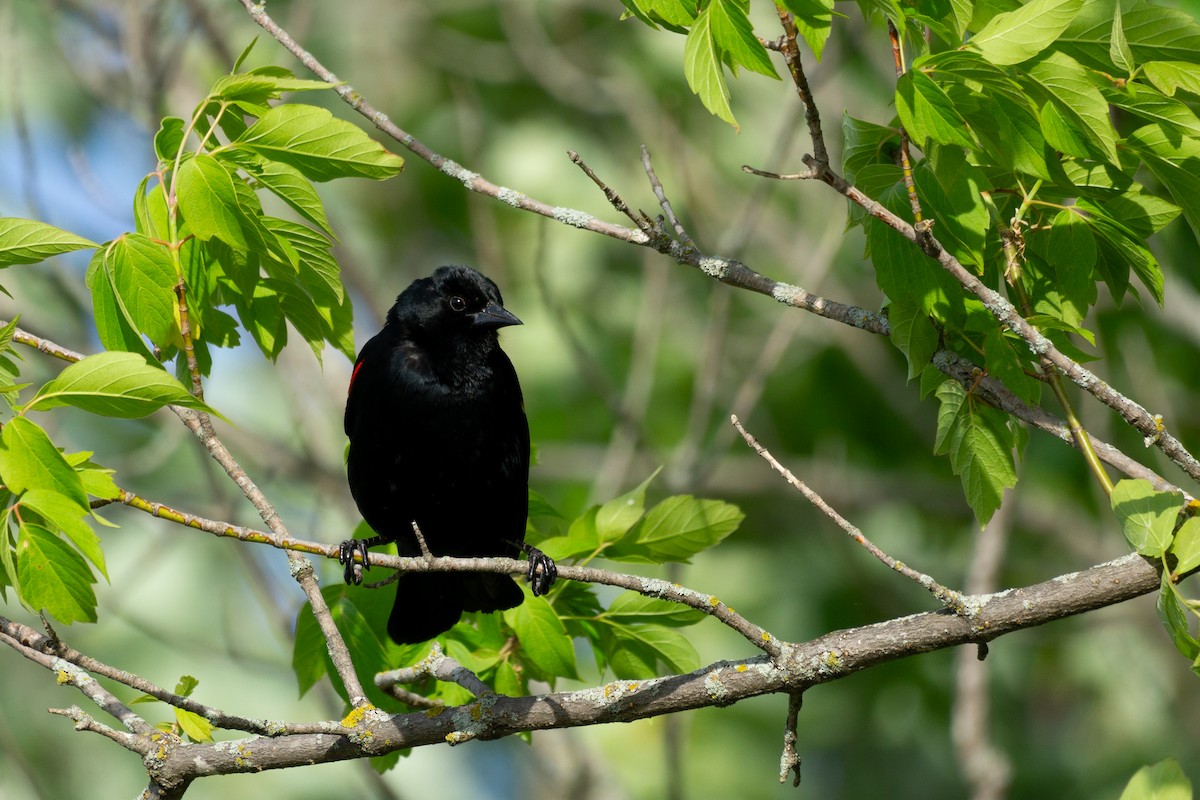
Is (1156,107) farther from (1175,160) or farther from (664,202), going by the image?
(664,202)

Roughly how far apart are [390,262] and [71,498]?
294 inches

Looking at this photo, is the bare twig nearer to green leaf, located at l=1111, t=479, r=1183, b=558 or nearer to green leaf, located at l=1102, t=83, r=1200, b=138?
green leaf, located at l=1111, t=479, r=1183, b=558

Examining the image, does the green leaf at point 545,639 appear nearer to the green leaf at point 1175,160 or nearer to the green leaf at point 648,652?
the green leaf at point 648,652

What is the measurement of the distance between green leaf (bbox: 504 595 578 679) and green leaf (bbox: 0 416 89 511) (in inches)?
44.9

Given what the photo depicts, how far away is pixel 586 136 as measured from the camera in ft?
30.2

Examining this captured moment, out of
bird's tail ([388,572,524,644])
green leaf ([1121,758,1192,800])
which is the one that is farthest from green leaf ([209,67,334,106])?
green leaf ([1121,758,1192,800])

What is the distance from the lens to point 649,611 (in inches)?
111

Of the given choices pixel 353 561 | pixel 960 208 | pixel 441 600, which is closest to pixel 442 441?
pixel 441 600

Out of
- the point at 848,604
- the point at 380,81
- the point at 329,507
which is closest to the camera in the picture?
the point at 329,507

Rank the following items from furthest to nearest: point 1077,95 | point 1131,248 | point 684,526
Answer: point 684,526 < point 1131,248 < point 1077,95

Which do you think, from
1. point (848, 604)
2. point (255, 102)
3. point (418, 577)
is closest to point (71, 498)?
point (255, 102)

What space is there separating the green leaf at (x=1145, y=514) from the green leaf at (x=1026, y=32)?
76 centimetres

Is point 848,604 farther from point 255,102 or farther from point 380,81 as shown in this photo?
point 255,102

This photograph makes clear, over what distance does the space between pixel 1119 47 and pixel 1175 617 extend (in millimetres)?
950
